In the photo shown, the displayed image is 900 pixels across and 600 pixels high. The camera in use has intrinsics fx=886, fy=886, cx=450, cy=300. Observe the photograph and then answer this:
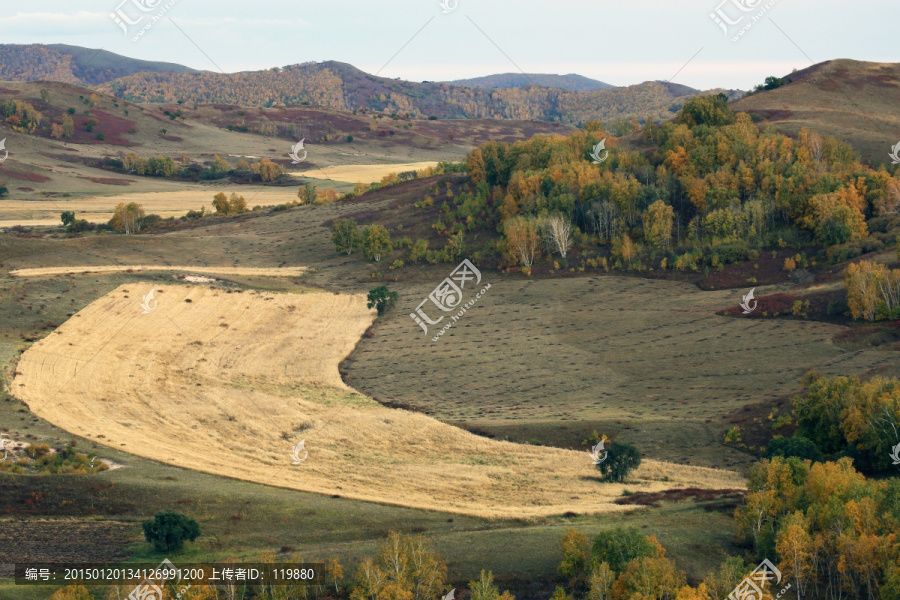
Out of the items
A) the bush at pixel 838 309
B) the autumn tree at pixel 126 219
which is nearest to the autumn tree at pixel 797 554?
the bush at pixel 838 309

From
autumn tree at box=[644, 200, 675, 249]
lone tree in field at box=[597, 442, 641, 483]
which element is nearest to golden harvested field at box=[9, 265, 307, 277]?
autumn tree at box=[644, 200, 675, 249]

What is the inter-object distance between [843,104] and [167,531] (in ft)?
414

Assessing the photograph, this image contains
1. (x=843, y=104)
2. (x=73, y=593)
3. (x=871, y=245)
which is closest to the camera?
(x=73, y=593)

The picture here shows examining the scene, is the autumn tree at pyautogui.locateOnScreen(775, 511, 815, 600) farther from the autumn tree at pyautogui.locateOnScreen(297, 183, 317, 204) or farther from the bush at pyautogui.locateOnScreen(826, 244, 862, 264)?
the autumn tree at pyautogui.locateOnScreen(297, 183, 317, 204)

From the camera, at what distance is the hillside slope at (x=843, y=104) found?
121938 millimetres

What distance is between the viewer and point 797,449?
51562 millimetres

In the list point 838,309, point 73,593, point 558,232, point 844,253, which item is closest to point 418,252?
point 558,232

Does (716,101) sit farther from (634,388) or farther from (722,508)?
(722,508)

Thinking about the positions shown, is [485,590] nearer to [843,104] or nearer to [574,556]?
[574,556]

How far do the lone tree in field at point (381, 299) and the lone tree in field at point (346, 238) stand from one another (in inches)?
941

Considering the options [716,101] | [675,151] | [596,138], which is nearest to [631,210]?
[675,151]

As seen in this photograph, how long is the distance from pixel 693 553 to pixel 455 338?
1890 inches

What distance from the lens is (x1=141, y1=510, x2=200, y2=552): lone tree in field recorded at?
40.9 meters

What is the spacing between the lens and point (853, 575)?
37312mm
